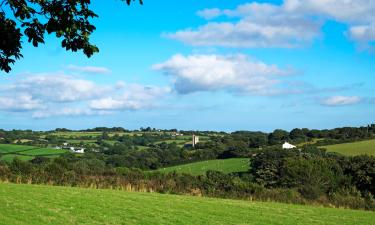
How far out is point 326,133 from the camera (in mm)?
125562

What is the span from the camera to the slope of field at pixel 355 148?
86.9 metres

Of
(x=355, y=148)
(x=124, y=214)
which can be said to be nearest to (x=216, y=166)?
(x=355, y=148)

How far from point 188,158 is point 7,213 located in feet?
290

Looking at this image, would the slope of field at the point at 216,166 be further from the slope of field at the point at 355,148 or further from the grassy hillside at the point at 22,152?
the grassy hillside at the point at 22,152

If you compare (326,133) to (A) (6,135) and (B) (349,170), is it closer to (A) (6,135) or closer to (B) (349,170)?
(B) (349,170)

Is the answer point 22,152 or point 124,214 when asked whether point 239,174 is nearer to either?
point 22,152

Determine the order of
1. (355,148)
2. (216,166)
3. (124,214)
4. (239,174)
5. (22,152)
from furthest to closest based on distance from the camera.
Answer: (355,148)
(22,152)
(216,166)
(239,174)
(124,214)

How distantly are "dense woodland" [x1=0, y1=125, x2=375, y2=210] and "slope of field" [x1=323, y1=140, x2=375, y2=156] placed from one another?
506 cm

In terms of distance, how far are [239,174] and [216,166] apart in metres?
11.1

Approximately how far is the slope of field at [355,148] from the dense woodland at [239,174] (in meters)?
5.06

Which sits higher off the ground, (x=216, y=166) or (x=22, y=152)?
(x=22, y=152)

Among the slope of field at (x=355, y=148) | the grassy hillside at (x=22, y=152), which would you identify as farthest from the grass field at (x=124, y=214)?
the slope of field at (x=355, y=148)

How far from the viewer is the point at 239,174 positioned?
75.6m

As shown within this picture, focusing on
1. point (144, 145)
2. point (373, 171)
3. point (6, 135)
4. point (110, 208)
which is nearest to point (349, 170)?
point (373, 171)
